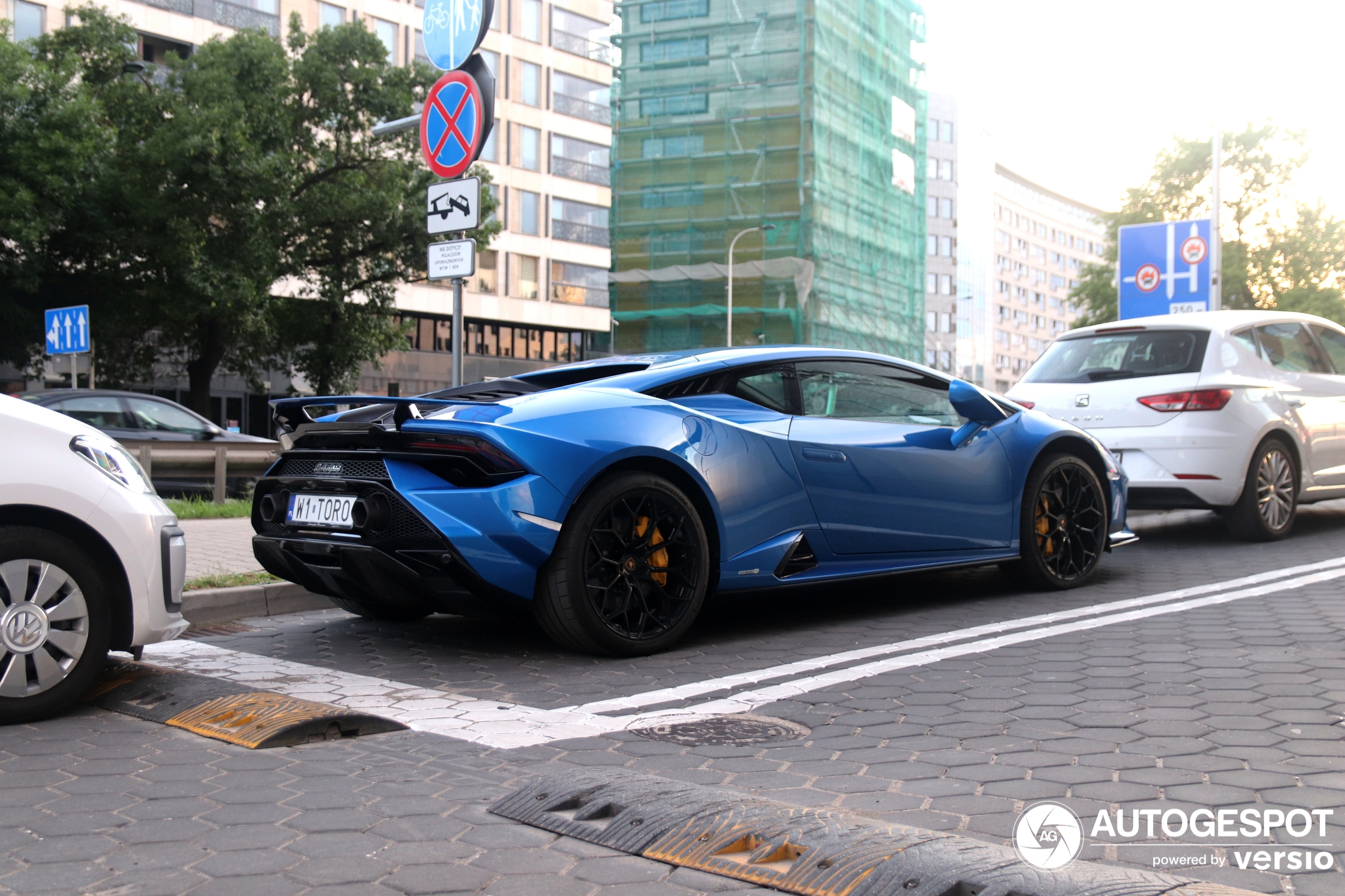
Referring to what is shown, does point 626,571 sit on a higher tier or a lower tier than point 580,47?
lower

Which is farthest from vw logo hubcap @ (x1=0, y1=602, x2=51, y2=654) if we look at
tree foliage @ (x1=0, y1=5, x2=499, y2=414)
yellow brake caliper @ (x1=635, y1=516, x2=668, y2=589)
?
tree foliage @ (x1=0, y1=5, x2=499, y2=414)

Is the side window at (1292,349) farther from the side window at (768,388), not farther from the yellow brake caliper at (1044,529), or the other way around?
the side window at (768,388)

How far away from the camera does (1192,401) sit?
27.6ft

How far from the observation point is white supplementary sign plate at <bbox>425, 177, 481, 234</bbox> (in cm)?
878

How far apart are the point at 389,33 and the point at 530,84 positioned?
657 centimetres

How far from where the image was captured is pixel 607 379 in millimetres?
5492

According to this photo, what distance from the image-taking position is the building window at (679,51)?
5456 centimetres

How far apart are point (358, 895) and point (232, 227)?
25843 millimetres

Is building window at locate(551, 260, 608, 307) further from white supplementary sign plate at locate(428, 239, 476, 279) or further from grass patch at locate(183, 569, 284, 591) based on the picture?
grass patch at locate(183, 569, 284, 591)

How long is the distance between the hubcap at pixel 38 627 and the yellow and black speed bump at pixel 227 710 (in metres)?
0.30

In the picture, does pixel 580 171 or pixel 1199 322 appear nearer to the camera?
pixel 1199 322

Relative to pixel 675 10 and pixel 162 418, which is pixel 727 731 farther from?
pixel 675 10

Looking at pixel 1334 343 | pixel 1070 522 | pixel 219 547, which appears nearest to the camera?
pixel 1070 522

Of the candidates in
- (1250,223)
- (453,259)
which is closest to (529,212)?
(1250,223)
